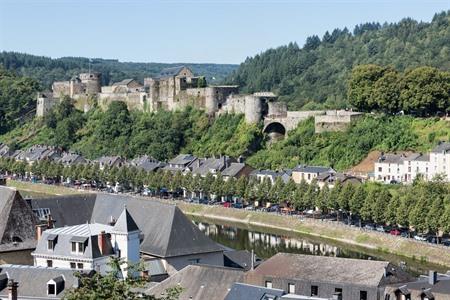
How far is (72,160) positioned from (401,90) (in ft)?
126

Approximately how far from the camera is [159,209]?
41.2 m

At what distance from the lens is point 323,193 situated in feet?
224

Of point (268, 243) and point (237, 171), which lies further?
point (237, 171)

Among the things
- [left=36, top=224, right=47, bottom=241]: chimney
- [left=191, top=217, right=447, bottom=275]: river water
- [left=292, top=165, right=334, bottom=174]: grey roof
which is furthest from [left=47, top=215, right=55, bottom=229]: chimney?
[left=292, top=165, right=334, bottom=174]: grey roof

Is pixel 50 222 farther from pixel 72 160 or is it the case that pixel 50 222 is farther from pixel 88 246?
pixel 72 160

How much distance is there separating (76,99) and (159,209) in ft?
288

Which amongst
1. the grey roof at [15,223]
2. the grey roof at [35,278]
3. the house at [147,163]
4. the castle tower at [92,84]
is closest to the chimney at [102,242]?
the grey roof at [15,223]

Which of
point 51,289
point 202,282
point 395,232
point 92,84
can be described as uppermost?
point 92,84

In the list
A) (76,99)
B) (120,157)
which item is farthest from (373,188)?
(76,99)

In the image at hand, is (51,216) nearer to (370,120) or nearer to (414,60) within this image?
(370,120)

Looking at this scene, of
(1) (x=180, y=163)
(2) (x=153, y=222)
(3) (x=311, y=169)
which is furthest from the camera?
(1) (x=180, y=163)

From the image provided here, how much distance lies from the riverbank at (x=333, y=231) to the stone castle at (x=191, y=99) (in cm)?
1688

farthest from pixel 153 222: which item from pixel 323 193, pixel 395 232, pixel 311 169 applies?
pixel 311 169

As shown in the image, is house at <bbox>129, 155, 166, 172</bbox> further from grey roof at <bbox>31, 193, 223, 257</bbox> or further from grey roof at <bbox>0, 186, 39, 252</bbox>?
grey roof at <bbox>0, 186, 39, 252</bbox>
